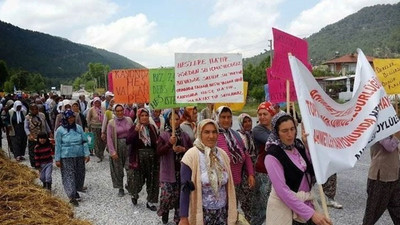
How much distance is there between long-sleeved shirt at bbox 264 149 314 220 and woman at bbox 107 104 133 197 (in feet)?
15.5

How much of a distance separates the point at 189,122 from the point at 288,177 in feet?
9.73

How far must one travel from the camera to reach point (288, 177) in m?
3.01

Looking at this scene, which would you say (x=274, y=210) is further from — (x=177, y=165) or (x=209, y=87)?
(x=177, y=165)

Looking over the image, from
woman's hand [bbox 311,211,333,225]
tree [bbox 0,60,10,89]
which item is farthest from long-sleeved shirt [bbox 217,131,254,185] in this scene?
tree [bbox 0,60,10,89]

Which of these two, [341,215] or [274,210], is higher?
[274,210]

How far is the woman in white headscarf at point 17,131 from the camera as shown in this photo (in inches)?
442

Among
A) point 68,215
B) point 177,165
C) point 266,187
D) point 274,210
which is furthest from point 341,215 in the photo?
point 68,215

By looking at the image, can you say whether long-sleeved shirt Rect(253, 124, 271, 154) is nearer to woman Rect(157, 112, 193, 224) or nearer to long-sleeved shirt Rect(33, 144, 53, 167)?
woman Rect(157, 112, 193, 224)

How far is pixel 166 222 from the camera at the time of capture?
5758 millimetres

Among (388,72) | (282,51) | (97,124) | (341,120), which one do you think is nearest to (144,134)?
(282,51)

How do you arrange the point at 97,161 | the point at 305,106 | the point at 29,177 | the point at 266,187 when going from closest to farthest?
the point at 305,106 < the point at 266,187 < the point at 29,177 < the point at 97,161

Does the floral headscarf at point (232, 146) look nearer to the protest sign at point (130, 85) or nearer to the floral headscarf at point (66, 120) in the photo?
the protest sign at point (130, 85)

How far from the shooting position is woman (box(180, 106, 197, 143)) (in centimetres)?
561

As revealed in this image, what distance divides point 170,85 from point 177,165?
1155 millimetres
